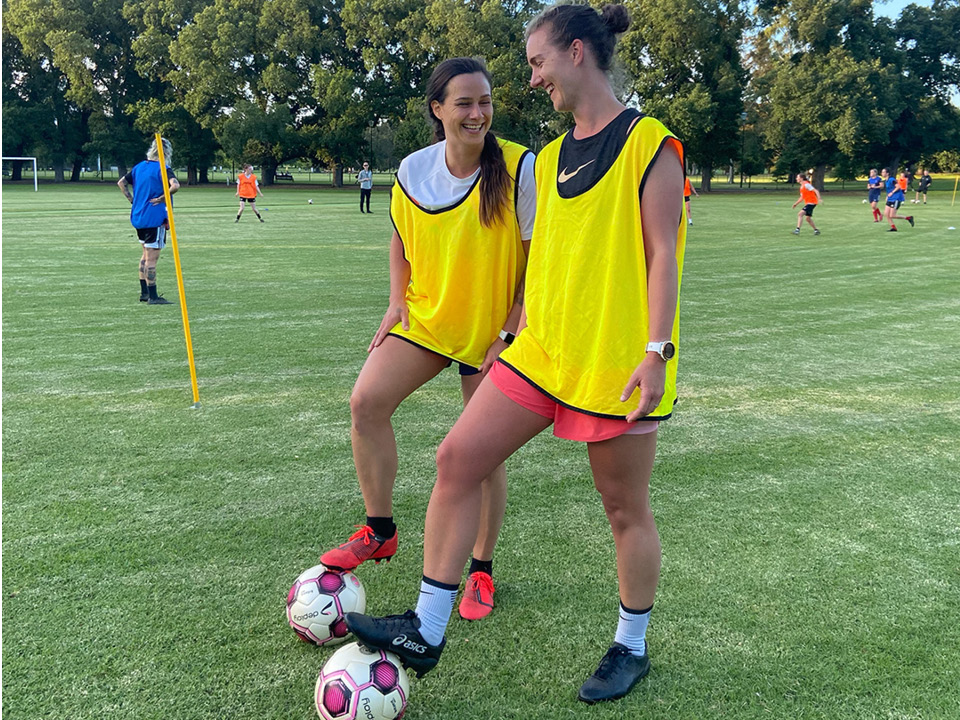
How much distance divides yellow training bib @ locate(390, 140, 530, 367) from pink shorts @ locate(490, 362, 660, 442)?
0.49 metres

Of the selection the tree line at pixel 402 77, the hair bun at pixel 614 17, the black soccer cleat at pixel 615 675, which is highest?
the tree line at pixel 402 77

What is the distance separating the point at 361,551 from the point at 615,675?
3.96 ft

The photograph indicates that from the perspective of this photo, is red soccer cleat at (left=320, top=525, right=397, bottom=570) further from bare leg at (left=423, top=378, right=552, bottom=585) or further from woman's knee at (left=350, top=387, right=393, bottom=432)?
bare leg at (left=423, top=378, right=552, bottom=585)

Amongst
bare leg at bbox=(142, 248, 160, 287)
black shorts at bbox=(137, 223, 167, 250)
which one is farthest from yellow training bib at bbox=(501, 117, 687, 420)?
black shorts at bbox=(137, 223, 167, 250)

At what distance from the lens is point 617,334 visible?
7.75ft

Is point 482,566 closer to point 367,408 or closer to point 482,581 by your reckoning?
point 482,581

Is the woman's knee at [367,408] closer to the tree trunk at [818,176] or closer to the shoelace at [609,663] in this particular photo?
the shoelace at [609,663]

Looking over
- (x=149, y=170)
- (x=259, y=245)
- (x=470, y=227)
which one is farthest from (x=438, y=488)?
(x=259, y=245)

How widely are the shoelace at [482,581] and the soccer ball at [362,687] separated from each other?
2.23 feet

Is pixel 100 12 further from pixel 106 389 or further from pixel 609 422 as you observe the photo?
pixel 609 422

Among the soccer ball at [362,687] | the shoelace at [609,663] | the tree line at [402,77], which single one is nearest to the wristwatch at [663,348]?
the shoelace at [609,663]

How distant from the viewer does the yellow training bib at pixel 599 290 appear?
2.29 metres

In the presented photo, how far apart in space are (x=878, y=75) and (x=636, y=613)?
56.9 metres

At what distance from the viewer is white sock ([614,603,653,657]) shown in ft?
8.87
